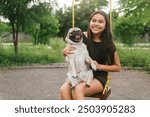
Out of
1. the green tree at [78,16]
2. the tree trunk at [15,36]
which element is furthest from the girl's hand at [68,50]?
the green tree at [78,16]

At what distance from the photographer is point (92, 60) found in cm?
374

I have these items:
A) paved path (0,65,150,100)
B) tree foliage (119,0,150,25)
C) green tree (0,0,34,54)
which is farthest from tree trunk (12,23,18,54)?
tree foliage (119,0,150,25)

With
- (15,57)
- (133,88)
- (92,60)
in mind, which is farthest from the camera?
(15,57)

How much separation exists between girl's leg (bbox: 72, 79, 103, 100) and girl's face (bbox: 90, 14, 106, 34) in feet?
1.47

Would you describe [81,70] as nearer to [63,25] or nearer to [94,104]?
[94,104]

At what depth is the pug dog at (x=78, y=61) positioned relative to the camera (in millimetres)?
3721

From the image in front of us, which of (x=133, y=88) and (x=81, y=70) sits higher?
(x=81, y=70)

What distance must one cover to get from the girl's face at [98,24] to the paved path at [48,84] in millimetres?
4706

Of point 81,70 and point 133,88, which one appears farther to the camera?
point 133,88

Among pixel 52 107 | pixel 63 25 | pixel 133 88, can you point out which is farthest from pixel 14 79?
pixel 63 25

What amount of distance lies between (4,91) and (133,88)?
9.69ft

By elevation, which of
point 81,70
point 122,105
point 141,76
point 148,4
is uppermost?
point 148,4

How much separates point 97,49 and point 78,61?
216 mm

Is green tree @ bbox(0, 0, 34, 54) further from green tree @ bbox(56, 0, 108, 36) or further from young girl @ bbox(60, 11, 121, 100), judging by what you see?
young girl @ bbox(60, 11, 121, 100)
